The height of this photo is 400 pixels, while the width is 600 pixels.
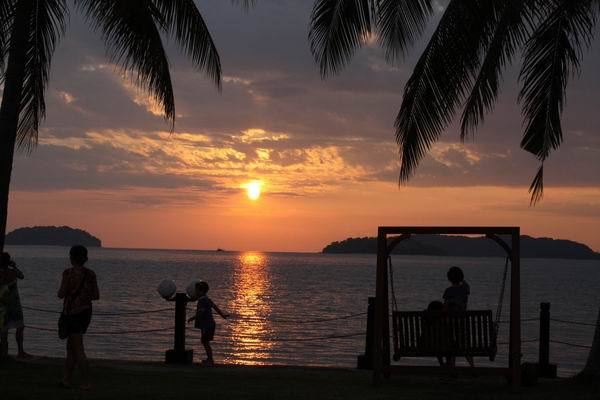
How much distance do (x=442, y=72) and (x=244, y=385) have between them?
5.63 metres

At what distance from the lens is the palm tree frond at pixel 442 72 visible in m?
14.1

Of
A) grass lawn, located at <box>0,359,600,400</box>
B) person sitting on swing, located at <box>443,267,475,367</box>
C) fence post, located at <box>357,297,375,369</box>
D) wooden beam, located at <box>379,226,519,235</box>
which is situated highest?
wooden beam, located at <box>379,226,519,235</box>

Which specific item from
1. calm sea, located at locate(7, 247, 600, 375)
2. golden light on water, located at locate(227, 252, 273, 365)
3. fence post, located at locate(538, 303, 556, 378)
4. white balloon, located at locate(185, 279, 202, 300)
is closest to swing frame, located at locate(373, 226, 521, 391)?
fence post, located at locate(538, 303, 556, 378)

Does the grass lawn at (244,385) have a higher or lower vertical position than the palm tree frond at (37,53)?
lower

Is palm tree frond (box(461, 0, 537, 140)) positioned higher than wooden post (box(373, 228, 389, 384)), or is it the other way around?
palm tree frond (box(461, 0, 537, 140))

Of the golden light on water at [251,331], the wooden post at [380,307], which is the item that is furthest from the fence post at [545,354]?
the golden light on water at [251,331]

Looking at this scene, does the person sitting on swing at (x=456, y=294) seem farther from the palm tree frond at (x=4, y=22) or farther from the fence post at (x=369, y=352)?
the palm tree frond at (x=4, y=22)

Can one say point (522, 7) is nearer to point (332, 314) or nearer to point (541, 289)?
point (332, 314)

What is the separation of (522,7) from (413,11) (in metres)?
2.13

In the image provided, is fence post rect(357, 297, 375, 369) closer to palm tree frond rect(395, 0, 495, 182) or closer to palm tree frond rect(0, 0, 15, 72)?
palm tree frond rect(395, 0, 495, 182)

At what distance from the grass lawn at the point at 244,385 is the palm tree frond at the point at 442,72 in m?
3.48

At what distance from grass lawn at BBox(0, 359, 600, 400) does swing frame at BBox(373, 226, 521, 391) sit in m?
0.25

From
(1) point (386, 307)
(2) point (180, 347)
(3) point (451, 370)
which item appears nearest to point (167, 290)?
(2) point (180, 347)

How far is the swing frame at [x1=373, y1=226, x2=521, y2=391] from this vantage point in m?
12.3
